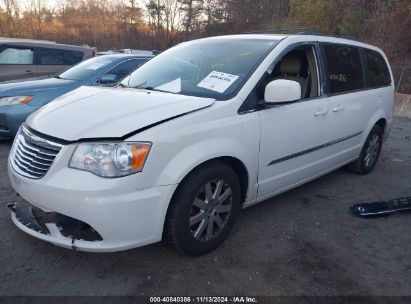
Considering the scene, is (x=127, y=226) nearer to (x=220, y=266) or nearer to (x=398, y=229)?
(x=220, y=266)

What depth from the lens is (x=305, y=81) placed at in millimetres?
3693

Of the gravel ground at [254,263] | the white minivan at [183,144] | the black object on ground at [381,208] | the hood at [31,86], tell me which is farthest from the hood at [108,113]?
the hood at [31,86]

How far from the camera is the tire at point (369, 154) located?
481cm

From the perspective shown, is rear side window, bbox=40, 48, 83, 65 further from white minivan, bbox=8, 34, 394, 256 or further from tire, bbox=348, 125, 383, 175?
tire, bbox=348, 125, 383, 175

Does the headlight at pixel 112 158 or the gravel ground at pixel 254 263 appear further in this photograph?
the gravel ground at pixel 254 263

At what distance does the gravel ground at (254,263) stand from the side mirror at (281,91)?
1.21 meters

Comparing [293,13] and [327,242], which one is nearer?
[327,242]

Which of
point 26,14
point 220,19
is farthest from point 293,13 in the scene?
point 26,14

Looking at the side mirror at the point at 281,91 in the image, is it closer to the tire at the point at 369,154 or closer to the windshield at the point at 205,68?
the windshield at the point at 205,68

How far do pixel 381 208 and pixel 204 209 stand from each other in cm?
212

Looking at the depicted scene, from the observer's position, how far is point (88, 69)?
636 cm

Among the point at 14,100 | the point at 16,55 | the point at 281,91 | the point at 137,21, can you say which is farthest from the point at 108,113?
the point at 137,21

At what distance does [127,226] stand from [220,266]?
0.83 m

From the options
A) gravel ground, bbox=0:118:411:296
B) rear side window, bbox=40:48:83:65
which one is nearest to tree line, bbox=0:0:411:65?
rear side window, bbox=40:48:83:65
